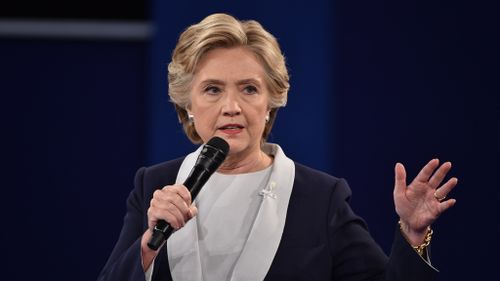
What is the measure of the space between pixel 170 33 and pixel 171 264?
1.17 m

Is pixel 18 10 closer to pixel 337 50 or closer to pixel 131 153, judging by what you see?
pixel 131 153

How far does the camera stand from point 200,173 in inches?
56.7

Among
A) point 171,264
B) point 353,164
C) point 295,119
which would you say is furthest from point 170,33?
point 171,264

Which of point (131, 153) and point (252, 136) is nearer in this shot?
point (252, 136)

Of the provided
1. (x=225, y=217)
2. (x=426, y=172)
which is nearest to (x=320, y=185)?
(x=225, y=217)

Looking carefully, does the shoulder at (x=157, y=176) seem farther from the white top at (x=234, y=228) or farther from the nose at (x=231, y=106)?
the nose at (x=231, y=106)

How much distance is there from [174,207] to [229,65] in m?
0.47

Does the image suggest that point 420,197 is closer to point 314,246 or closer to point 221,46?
point 314,246

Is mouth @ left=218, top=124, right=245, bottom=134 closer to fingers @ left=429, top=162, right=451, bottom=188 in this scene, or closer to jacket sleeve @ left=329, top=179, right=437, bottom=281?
jacket sleeve @ left=329, top=179, right=437, bottom=281

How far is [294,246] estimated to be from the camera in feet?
5.62

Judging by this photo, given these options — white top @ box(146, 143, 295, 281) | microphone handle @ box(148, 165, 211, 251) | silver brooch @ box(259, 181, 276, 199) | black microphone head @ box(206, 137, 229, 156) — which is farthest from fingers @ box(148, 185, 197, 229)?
silver brooch @ box(259, 181, 276, 199)

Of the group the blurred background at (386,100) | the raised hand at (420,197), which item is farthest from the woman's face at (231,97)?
the blurred background at (386,100)

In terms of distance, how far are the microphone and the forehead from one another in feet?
0.87

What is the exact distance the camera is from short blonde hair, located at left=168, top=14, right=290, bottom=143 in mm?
A: 1780
